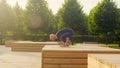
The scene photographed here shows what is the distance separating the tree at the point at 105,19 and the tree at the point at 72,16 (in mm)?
2137

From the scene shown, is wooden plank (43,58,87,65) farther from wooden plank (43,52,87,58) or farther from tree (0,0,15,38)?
tree (0,0,15,38)

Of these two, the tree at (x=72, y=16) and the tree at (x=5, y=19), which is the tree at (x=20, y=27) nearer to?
the tree at (x=5, y=19)

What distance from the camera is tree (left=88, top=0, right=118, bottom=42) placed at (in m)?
40.1

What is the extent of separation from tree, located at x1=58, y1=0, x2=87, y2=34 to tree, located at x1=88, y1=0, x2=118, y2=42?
7.01ft

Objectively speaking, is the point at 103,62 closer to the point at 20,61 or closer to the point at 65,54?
the point at 65,54

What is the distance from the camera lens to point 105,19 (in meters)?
40.1

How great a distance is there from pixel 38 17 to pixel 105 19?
383 inches

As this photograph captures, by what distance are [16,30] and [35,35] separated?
508 centimetres

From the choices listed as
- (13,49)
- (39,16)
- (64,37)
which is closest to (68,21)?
(39,16)

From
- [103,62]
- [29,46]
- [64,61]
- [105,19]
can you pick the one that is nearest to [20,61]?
[64,61]

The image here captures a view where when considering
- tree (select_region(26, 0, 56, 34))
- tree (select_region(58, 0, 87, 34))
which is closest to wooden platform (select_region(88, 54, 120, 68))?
tree (select_region(58, 0, 87, 34))

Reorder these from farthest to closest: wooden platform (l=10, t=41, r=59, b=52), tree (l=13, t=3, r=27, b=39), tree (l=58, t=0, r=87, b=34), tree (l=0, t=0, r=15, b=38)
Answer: tree (l=13, t=3, r=27, b=39) < tree (l=0, t=0, r=15, b=38) < tree (l=58, t=0, r=87, b=34) < wooden platform (l=10, t=41, r=59, b=52)

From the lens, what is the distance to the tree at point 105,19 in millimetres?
40094

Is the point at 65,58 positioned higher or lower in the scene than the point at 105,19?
lower
